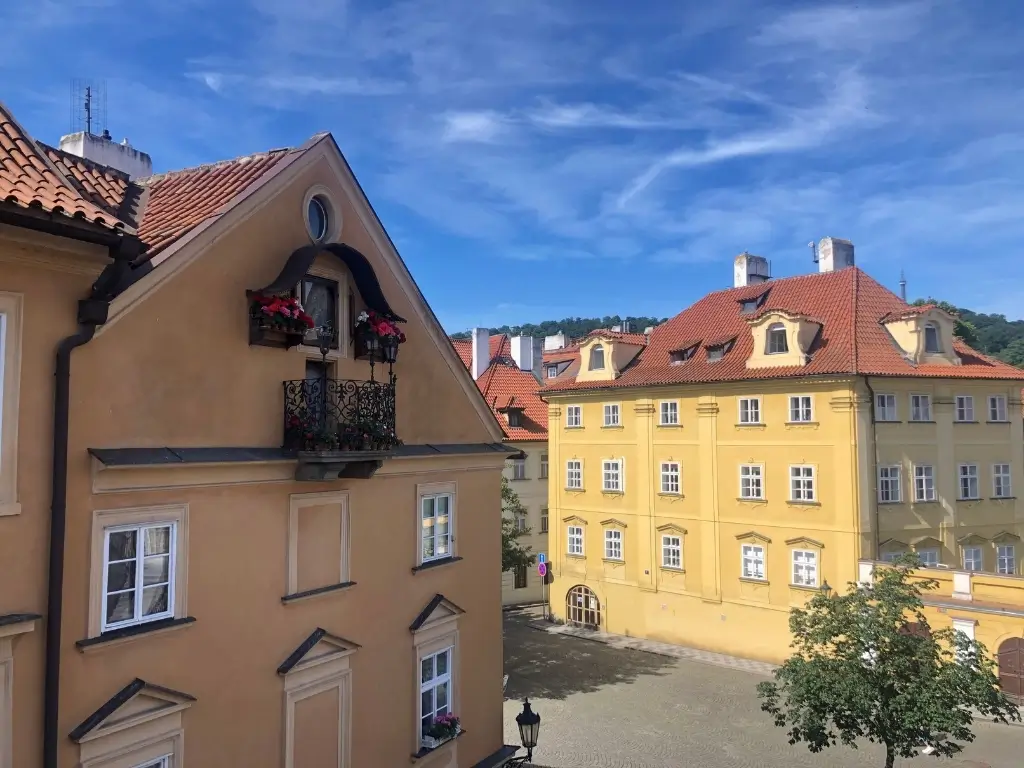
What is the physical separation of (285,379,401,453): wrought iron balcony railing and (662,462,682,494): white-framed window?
2289cm

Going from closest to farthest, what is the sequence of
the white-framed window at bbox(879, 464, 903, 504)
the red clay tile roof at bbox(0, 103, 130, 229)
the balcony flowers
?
the red clay tile roof at bbox(0, 103, 130, 229)
the balcony flowers
the white-framed window at bbox(879, 464, 903, 504)

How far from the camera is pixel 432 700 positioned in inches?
496

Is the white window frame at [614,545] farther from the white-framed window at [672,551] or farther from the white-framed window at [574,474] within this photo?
the white-framed window at [574,474]

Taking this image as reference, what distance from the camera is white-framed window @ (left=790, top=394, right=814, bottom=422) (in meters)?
28.1

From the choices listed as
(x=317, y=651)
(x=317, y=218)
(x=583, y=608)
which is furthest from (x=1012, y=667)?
(x=317, y=218)

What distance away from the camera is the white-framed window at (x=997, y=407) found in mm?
29562

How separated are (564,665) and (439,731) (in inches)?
746

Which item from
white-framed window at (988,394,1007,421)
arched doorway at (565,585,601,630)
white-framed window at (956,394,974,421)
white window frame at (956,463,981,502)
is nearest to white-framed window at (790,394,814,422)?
white-framed window at (956,394,974,421)

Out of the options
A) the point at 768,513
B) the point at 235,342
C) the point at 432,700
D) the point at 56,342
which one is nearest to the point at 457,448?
the point at 432,700

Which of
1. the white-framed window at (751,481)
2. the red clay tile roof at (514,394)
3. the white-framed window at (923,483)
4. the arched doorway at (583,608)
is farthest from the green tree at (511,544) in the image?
the white-framed window at (923,483)

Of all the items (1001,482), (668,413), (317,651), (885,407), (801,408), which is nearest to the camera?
(317,651)

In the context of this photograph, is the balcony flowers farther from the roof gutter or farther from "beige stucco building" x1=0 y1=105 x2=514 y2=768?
the roof gutter

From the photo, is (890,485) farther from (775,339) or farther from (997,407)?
(775,339)

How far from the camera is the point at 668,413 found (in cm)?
3272
